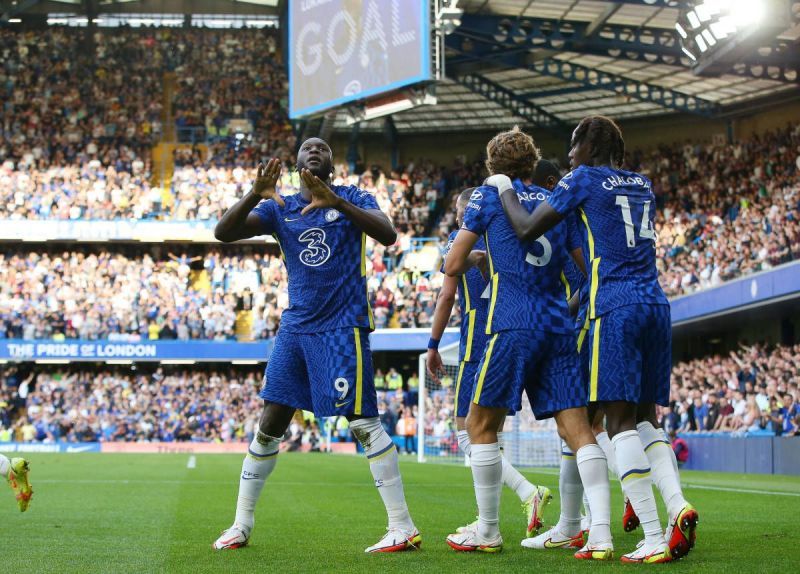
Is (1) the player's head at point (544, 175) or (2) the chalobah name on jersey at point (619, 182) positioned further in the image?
(1) the player's head at point (544, 175)

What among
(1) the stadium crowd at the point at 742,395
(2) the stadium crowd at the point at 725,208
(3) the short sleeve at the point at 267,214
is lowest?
(1) the stadium crowd at the point at 742,395

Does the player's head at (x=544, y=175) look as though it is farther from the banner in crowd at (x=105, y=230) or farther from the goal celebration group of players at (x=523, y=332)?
the banner in crowd at (x=105, y=230)

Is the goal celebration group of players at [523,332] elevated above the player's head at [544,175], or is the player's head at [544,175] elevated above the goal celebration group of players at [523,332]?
the player's head at [544,175]

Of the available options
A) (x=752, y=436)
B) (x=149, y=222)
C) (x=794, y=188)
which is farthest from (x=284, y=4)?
(x=752, y=436)

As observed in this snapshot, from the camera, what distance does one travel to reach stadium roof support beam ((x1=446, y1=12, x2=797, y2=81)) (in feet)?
106

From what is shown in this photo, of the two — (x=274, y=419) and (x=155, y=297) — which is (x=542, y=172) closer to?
(x=274, y=419)

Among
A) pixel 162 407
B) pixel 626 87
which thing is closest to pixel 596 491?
pixel 626 87

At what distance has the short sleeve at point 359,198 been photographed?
6.81m

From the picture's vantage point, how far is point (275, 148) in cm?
4484

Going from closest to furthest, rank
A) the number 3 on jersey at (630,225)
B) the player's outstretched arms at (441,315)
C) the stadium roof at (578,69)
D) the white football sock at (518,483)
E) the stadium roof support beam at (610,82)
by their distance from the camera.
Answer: the number 3 on jersey at (630,225), the player's outstretched arms at (441,315), the white football sock at (518,483), the stadium roof at (578,69), the stadium roof support beam at (610,82)

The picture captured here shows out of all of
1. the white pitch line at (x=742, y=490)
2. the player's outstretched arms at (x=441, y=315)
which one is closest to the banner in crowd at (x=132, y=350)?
the white pitch line at (x=742, y=490)

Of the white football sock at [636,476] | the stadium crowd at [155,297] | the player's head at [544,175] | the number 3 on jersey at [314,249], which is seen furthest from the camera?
the stadium crowd at [155,297]

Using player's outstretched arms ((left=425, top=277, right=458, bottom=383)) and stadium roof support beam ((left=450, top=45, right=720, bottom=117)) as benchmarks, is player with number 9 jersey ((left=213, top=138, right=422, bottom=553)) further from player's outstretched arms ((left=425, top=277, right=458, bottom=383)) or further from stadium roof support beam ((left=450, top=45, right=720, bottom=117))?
stadium roof support beam ((left=450, top=45, right=720, bottom=117))

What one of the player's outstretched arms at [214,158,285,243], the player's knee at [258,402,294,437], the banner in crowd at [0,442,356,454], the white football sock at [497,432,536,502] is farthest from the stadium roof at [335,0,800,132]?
the player's knee at [258,402,294,437]
